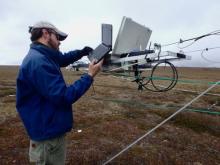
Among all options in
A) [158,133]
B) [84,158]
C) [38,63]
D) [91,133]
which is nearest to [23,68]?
[38,63]

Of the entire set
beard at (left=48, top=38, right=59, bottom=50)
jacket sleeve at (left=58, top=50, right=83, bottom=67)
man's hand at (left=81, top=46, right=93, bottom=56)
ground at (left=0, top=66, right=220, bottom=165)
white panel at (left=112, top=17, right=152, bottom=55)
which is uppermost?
white panel at (left=112, top=17, right=152, bottom=55)

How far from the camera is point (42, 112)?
278 cm

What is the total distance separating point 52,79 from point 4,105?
915 centimetres

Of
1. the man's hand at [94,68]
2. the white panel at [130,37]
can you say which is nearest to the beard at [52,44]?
the man's hand at [94,68]

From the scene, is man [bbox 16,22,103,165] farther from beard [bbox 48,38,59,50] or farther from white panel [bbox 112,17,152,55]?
white panel [bbox 112,17,152,55]

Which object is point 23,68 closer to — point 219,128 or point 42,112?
point 42,112

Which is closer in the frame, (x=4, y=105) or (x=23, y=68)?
(x=23, y=68)

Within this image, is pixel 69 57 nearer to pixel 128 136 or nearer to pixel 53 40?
pixel 53 40

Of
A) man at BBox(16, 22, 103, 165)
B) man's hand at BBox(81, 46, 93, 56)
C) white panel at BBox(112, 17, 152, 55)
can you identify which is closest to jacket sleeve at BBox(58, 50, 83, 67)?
man's hand at BBox(81, 46, 93, 56)

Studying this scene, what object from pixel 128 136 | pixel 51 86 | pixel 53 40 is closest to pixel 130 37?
pixel 128 136

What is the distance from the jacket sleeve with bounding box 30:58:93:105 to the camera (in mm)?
2568

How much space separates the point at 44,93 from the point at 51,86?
0.12 m

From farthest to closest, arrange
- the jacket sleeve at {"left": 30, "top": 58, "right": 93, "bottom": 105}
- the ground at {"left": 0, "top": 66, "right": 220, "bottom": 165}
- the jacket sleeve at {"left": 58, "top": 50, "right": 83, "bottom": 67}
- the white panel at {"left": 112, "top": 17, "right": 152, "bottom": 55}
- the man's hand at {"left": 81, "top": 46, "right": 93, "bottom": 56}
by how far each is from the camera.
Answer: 1. the ground at {"left": 0, "top": 66, "right": 220, "bottom": 165}
2. the white panel at {"left": 112, "top": 17, "right": 152, "bottom": 55}
3. the man's hand at {"left": 81, "top": 46, "right": 93, "bottom": 56}
4. the jacket sleeve at {"left": 58, "top": 50, "right": 83, "bottom": 67}
5. the jacket sleeve at {"left": 30, "top": 58, "right": 93, "bottom": 105}

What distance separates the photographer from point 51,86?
2562 mm
